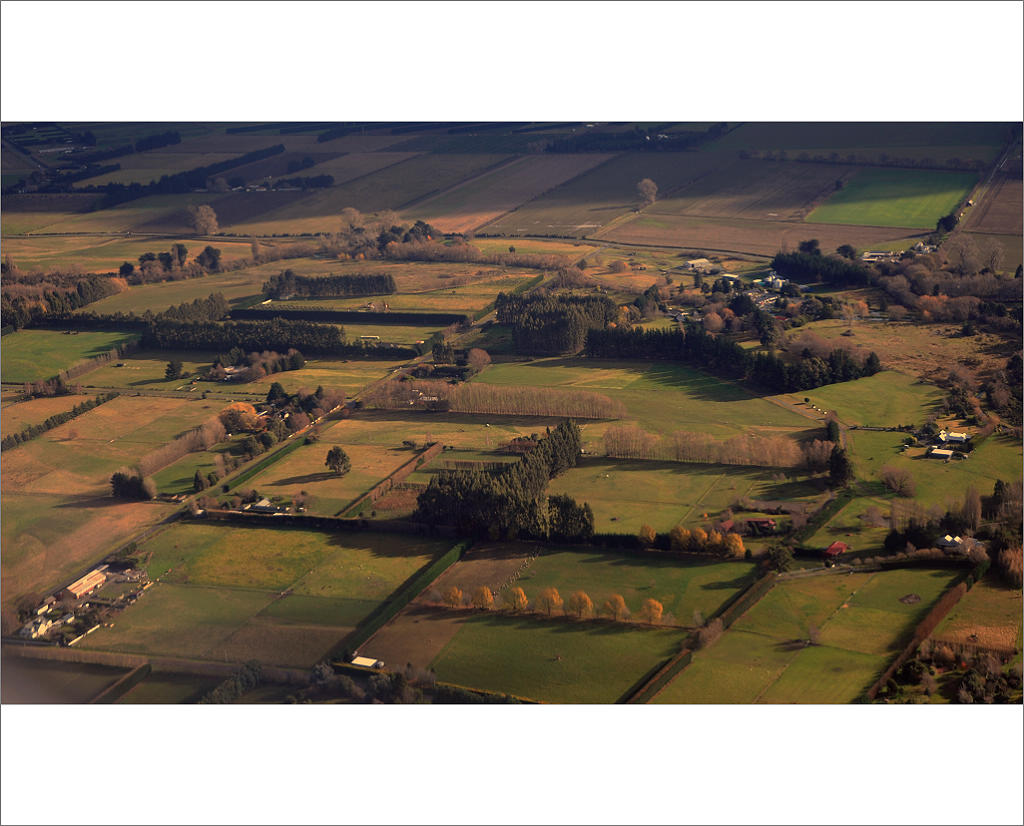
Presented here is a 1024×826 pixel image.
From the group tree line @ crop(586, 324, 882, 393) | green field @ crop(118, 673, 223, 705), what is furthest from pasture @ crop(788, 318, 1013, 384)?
green field @ crop(118, 673, 223, 705)

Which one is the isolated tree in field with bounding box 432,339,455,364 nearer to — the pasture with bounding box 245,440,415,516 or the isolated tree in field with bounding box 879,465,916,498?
the pasture with bounding box 245,440,415,516

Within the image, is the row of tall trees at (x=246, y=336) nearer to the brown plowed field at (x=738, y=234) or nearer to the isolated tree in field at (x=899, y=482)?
the brown plowed field at (x=738, y=234)

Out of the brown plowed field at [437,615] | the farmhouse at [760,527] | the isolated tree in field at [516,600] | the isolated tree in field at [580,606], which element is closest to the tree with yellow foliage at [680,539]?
the farmhouse at [760,527]

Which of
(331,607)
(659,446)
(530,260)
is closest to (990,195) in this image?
(530,260)

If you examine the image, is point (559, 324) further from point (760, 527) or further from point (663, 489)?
point (760, 527)

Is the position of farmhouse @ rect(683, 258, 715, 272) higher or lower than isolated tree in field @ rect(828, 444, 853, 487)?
higher

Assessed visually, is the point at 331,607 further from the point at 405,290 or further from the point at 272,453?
the point at 405,290
